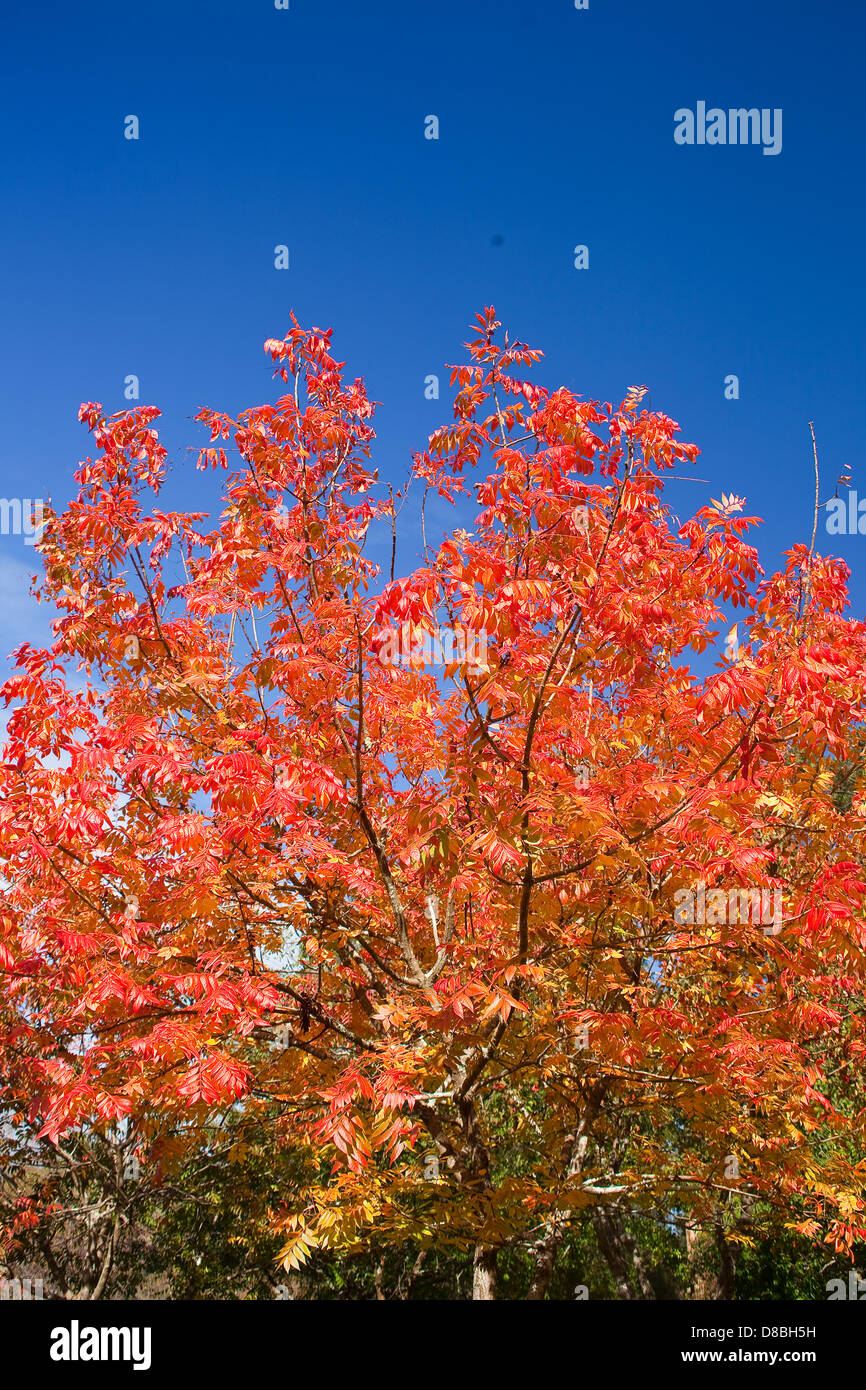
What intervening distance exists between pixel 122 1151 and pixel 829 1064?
9780 millimetres

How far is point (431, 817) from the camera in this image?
5.16m

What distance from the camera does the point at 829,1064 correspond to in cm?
1209

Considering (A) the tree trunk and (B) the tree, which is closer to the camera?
(B) the tree

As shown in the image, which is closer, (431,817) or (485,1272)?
(431,817)

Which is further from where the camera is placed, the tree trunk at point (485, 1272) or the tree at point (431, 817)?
the tree trunk at point (485, 1272)

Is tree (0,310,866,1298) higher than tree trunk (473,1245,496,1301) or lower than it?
higher

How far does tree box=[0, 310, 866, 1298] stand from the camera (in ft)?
17.4

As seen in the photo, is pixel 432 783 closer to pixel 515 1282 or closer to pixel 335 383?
pixel 335 383

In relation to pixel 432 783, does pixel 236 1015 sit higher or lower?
lower

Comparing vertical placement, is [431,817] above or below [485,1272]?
above

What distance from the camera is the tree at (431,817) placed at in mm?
5293

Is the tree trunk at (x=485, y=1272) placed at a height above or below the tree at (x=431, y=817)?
below
